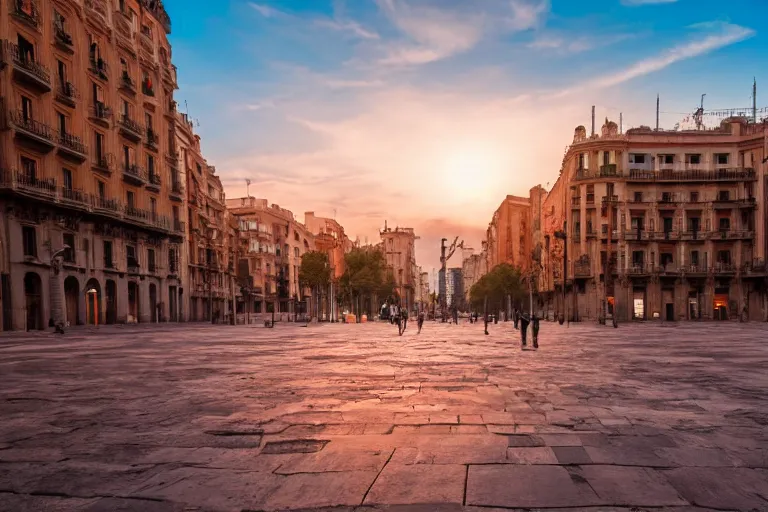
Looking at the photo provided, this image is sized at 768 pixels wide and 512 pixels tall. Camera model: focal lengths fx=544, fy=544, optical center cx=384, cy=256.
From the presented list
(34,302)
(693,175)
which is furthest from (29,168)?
(693,175)

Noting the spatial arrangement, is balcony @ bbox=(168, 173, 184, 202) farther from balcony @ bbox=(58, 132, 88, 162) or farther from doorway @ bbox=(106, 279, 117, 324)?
balcony @ bbox=(58, 132, 88, 162)

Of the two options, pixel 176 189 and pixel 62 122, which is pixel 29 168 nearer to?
pixel 62 122

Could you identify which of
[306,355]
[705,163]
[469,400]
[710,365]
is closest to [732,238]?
[705,163]

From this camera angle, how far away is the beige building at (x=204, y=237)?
2144 inches

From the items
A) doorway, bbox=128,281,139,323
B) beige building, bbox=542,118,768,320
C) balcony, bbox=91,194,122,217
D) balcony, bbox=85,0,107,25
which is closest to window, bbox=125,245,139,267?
doorway, bbox=128,281,139,323

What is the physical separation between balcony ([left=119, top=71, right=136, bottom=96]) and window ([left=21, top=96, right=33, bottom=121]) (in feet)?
31.3

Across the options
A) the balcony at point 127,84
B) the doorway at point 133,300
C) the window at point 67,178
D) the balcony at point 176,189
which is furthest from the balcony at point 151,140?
the doorway at point 133,300

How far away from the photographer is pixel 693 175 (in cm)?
5862

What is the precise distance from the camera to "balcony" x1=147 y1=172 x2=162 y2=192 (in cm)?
4194

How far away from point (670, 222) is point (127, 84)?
54.6m

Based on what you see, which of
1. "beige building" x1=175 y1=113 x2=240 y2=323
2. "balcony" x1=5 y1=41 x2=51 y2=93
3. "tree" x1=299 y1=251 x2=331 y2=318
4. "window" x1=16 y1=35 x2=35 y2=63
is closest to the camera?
"balcony" x1=5 y1=41 x2=51 y2=93

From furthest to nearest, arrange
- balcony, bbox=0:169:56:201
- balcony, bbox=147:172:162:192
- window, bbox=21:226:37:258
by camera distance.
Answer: balcony, bbox=147:172:162:192 < window, bbox=21:226:37:258 < balcony, bbox=0:169:56:201

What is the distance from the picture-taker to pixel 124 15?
39.8 meters

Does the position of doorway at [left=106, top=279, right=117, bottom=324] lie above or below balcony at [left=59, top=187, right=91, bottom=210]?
below
